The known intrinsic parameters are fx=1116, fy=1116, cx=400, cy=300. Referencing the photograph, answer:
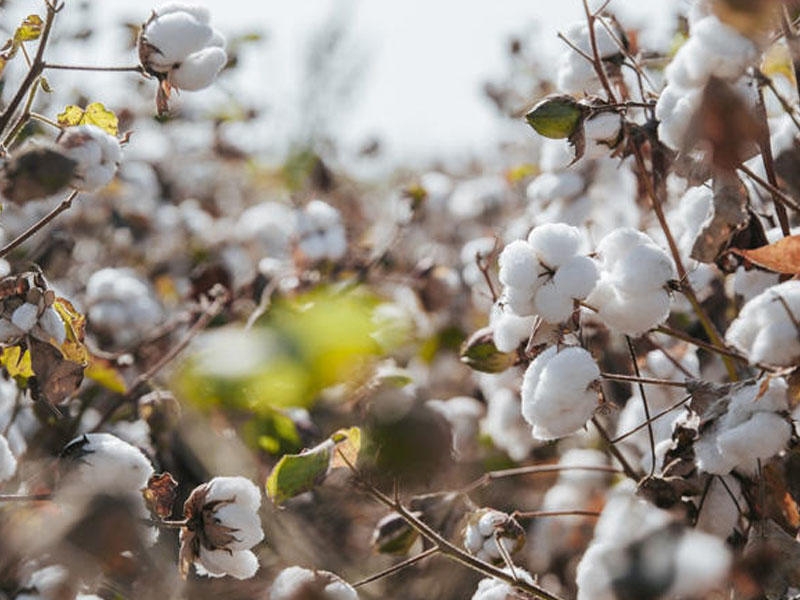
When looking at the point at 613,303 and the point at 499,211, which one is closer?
the point at 613,303

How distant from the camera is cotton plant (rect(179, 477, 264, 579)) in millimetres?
1027

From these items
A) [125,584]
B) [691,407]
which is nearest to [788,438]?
[691,407]

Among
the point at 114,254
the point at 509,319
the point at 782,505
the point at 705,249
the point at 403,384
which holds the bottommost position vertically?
the point at 114,254

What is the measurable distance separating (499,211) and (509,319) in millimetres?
1868

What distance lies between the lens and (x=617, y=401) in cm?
170

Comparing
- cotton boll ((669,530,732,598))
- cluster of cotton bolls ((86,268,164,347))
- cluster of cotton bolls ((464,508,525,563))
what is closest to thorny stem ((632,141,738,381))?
cluster of cotton bolls ((464,508,525,563))

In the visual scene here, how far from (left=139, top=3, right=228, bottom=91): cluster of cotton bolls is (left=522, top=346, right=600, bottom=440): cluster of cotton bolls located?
460 millimetres

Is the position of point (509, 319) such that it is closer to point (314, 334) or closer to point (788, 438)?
point (788, 438)

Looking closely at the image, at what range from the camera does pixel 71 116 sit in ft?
3.80

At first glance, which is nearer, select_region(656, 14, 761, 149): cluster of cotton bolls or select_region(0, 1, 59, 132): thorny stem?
select_region(656, 14, 761, 149): cluster of cotton bolls

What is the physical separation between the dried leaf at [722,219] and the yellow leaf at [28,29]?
70 cm

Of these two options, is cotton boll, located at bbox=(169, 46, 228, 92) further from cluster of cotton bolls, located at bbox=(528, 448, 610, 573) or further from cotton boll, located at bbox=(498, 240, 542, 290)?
cluster of cotton bolls, located at bbox=(528, 448, 610, 573)

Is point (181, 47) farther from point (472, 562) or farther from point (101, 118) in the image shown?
point (472, 562)

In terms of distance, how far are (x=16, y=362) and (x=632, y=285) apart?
61 cm
